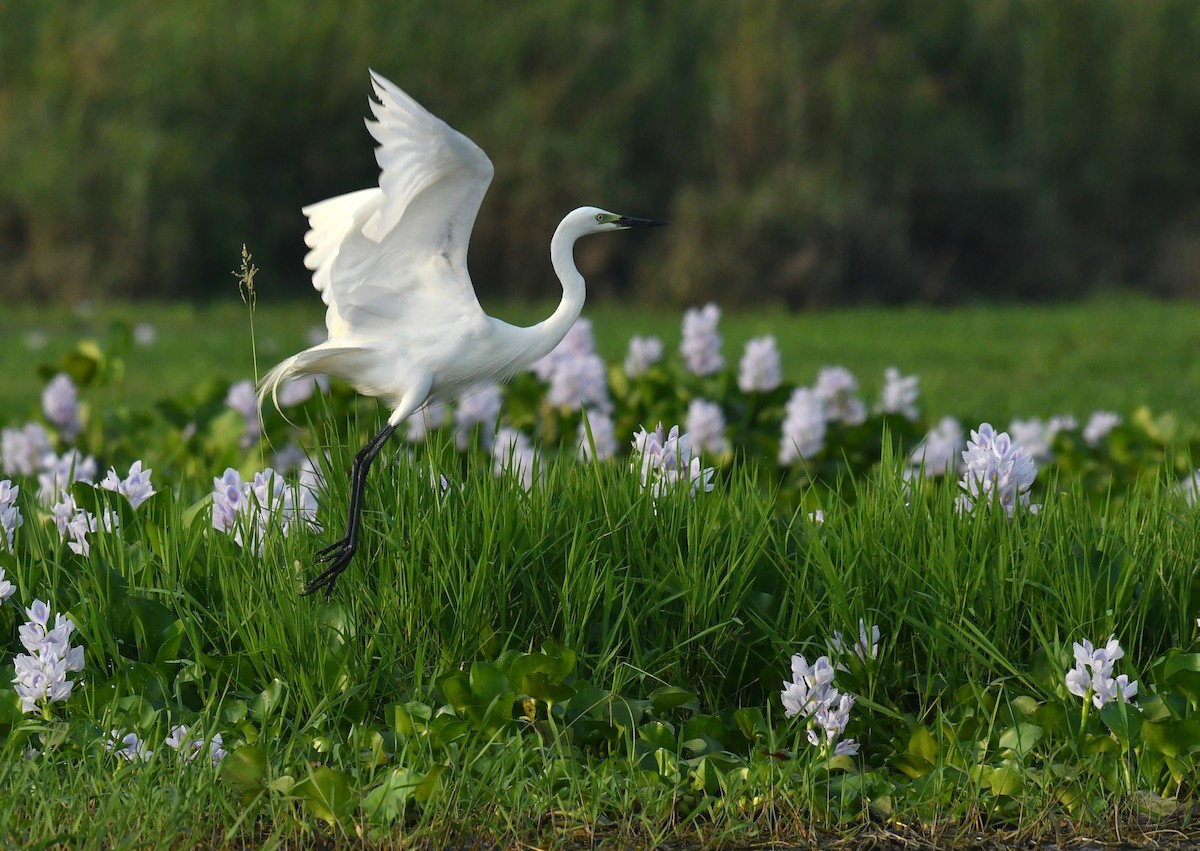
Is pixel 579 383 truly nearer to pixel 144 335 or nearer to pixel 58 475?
pixel 58 475

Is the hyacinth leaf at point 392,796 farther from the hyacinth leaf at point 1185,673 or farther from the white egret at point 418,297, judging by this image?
the hyacinth leaf at point 1185,673

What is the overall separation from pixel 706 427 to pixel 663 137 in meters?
8.56

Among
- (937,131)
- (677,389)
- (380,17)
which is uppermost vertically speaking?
(380,17)

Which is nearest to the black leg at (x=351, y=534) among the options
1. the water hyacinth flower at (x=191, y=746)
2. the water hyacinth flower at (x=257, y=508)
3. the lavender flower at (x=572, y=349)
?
the water hyacinth flower at (x=257, y=508)

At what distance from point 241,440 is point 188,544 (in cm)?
203

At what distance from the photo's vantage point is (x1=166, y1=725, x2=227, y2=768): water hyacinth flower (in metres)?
2.74

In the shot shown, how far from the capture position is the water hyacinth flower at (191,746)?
2738mm

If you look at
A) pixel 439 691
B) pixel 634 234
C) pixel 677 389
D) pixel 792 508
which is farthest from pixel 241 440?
A: pixel 634 234

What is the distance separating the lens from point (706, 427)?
5.11 meters

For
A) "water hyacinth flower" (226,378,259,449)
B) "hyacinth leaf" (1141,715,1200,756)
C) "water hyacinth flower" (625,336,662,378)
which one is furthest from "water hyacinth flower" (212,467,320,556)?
"water hyacinth flower" (625,336,662,378)

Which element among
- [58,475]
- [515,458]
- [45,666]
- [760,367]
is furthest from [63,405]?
[45,666]

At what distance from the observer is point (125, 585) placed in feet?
10.5

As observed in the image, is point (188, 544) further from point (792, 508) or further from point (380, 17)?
point (380, 17)

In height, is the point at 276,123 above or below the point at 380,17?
below
